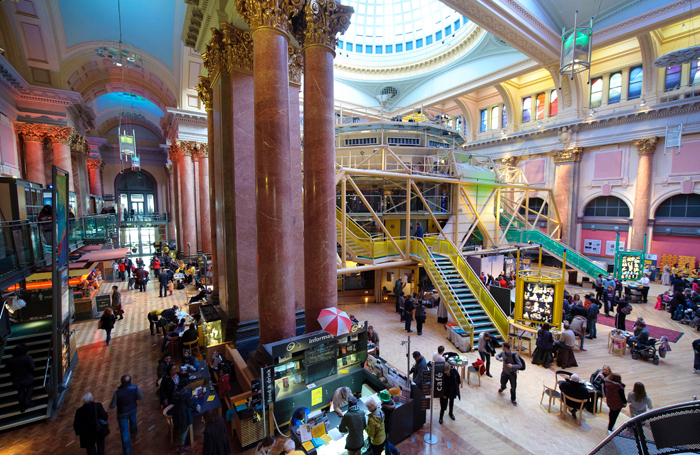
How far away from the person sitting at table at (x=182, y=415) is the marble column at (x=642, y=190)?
2662 centimetres

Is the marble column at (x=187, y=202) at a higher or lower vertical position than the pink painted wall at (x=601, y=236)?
higher

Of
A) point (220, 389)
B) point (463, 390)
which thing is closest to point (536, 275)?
point (463, 390)

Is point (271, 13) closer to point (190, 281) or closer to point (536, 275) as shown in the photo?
point (536, 275)

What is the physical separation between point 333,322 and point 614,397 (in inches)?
225

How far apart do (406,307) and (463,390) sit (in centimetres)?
415

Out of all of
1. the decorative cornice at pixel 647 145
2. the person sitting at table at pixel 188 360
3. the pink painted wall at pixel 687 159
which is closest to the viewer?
the person sitting at table at pixel 188 360

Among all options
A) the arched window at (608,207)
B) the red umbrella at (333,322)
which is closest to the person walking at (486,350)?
the red umbrella at (333,322)

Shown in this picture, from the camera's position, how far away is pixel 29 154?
15.1 metres

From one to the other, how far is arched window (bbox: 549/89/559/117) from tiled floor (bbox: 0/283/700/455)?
63.6 feet

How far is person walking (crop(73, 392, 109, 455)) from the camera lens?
195 inches

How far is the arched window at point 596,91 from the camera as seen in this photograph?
22.5 m

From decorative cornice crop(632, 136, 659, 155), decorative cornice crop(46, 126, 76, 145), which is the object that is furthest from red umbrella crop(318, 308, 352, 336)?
decorative cornice crop(632, 136, 659, 155)

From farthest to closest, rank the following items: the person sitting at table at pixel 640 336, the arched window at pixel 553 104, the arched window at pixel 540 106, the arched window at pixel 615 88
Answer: the arched window at pixel 540 106 < the arched window at pixel 553 104 < the arched window at pixel 615 88 < the person sitting at table at pixel 640 336

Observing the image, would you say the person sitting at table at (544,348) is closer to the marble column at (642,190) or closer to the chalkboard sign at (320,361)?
the chalkboard sign at (320,361)
